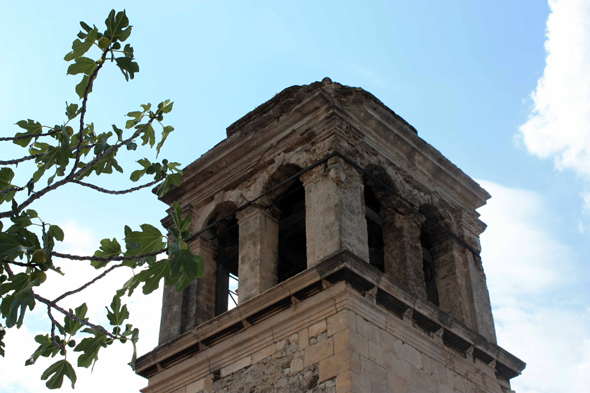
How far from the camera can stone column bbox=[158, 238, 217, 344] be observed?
9.85 m

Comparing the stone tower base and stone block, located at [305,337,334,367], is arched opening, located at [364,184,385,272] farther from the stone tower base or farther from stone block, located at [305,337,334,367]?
stone block, located at [305,337,334,367]

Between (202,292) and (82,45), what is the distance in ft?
19.1

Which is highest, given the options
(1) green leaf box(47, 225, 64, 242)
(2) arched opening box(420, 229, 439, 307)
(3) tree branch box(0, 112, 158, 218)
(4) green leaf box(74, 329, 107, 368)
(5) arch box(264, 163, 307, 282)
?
(5) arch box(264, 163, 307, 282)

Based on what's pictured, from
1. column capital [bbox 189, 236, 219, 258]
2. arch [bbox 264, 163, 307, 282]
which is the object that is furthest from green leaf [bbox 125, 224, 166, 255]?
column capital [bbox 189, 236, 219, 258]

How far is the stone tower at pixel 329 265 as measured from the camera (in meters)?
8.05

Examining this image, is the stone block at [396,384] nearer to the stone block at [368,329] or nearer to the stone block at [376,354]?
the stone block at [376,354]

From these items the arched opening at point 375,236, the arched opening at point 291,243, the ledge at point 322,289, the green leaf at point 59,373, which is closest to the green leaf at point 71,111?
the green leaf at point 59,373

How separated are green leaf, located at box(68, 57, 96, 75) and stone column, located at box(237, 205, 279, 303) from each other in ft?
15.3

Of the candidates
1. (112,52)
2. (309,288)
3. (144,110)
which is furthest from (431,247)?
(112,52)

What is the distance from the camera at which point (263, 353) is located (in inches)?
330

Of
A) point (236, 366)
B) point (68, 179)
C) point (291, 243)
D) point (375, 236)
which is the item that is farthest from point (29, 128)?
point (375, 236)

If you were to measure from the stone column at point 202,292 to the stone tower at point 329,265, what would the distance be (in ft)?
0.06

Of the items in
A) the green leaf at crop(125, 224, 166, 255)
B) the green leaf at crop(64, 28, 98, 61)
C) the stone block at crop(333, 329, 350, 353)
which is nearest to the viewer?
the green leaf at crop(125, 224, 166, 255)

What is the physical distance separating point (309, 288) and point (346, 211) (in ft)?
3.74
